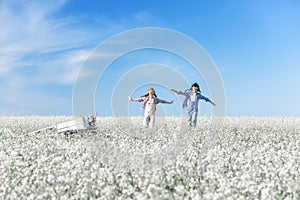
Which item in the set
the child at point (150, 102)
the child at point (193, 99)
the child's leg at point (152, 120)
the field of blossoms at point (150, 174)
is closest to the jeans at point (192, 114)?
the child at point (193, 99)

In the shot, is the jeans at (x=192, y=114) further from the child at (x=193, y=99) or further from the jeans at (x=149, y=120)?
the jeans at (x=149, y=120)

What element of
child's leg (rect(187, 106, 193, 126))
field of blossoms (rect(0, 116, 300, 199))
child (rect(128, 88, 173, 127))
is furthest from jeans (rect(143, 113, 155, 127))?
field of blossoms (rect(0, 116, 300, 199))

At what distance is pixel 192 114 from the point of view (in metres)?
20.2

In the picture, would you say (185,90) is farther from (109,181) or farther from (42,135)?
(109,181)

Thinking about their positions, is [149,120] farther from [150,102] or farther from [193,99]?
[193,99]

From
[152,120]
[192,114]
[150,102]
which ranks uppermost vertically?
[150,102]

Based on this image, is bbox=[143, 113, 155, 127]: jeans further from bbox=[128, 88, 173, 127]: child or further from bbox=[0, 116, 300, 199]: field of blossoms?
bbox=[0, 116, 300, 199]: field of blossoms

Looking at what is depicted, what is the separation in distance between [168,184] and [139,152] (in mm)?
5166

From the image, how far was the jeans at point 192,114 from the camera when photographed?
19812mm

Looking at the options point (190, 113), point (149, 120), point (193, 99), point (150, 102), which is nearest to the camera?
point (193, 99)

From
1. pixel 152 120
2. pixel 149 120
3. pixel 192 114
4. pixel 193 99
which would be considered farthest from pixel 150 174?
pixel 149 120

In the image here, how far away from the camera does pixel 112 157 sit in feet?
39.3

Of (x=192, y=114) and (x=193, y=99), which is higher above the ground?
(x=193, y=99)

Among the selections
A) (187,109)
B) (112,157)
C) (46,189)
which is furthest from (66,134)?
(46,189)
